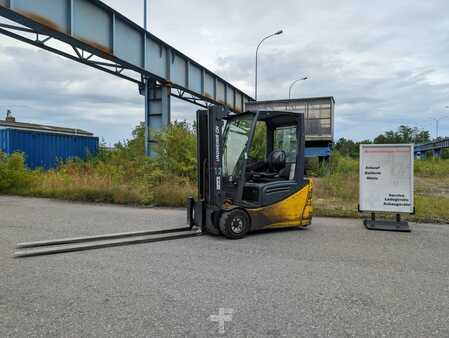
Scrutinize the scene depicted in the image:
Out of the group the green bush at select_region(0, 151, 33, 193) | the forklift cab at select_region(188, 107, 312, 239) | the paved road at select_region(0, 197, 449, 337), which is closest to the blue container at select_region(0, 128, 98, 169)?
the green bush at select_region(0, 151, 33, 193)

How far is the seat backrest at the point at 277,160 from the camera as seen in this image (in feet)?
24.4

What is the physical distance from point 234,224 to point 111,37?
9.50 m

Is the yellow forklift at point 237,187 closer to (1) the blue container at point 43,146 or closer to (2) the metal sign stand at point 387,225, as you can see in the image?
(2) the metal sign stand at point 387,225

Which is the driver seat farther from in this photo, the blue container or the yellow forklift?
→ the blue container

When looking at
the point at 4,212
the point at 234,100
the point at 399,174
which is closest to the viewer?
the point at 399,174

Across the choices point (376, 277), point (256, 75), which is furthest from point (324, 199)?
point (256, 75)

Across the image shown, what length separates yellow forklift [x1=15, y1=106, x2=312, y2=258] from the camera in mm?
6379

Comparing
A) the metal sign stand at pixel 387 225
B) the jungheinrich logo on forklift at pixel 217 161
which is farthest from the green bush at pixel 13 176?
the metal sign stand at pixel 387 225

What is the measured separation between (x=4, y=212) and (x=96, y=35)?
6587mm

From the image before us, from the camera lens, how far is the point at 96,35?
11.6m

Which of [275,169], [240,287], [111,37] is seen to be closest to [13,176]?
[111,37]

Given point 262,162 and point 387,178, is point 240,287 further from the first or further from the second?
point 387,178

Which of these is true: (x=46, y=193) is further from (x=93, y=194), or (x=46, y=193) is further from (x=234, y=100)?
(x=234, y=100)

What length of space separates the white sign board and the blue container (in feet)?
55.8
